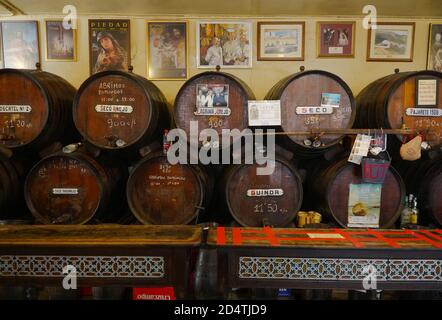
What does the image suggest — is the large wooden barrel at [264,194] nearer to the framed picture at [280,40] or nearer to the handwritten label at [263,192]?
the handwritten label at [263,192]

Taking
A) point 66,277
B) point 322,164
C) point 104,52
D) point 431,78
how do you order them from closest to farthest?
point 66,277
point 431,78
point 322,164
point 104,52

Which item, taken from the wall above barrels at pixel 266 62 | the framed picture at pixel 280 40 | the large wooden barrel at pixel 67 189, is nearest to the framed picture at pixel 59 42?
the wall above barrels at pixel 266 62

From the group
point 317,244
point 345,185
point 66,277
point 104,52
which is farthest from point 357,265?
point 104,52

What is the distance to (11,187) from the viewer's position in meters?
1.83

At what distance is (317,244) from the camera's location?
1379 mm

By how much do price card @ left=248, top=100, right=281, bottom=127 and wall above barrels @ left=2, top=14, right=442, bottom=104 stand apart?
0.65m

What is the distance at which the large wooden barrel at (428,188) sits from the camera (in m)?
1.82

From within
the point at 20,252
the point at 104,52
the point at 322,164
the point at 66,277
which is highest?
the point at 104,52

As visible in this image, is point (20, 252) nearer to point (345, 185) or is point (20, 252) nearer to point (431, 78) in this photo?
point (345, 185)

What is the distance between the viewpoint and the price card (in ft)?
5.69

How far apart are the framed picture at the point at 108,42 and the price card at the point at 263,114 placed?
A: 4.31 feet

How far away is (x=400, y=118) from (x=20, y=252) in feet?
7.99

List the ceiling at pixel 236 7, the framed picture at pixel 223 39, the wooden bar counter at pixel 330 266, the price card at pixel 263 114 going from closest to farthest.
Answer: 1. the wooden bar counter at pixel 330 266
2. the price card at pixel 263 114
3. the ceiling at pixel 236 7
4. the framed picture at pixel 223 39

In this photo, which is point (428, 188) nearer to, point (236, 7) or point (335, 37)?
point (335, 37)
